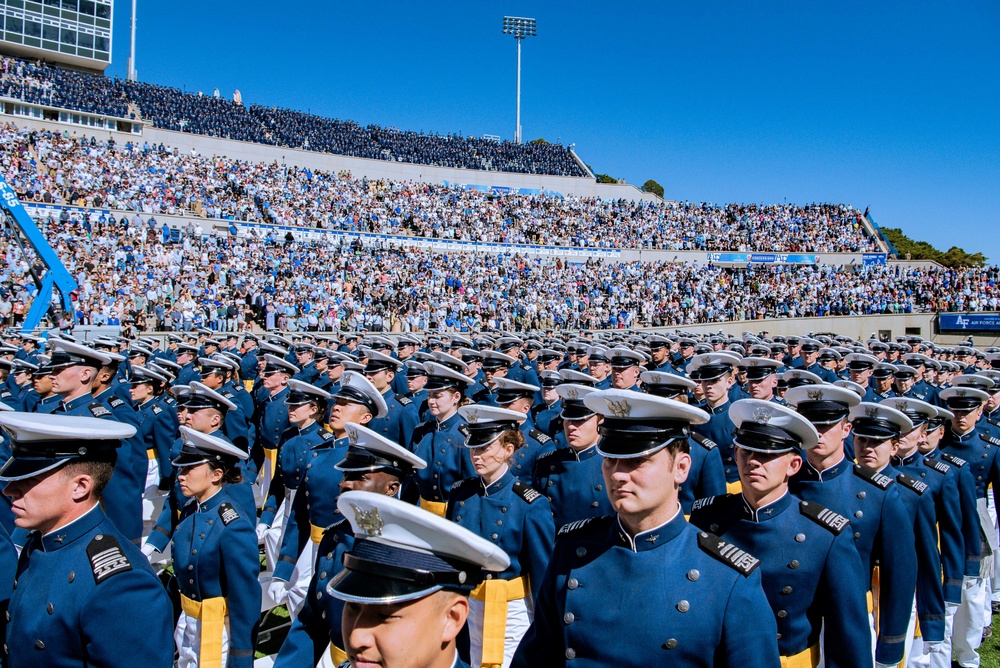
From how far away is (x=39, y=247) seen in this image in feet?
58.0

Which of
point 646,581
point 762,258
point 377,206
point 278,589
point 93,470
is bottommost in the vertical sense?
point 278,589

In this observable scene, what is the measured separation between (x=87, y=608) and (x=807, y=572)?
9.15 ft

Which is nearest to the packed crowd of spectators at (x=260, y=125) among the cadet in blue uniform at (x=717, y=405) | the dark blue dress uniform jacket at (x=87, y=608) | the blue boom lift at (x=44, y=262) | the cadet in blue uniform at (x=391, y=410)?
the blue boom lift at (x=44, y=262)

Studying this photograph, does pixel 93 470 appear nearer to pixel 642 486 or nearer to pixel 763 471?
pixel 642 486

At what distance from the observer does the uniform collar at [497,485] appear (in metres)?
4.12

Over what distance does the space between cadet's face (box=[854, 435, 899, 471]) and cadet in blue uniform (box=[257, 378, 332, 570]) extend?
3.74 m

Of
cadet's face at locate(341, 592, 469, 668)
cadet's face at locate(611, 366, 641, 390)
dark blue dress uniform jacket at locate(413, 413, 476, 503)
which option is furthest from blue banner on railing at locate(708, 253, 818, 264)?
cadet's face at locate(341, 592, 469, 668)

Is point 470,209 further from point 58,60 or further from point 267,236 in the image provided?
point 58,60

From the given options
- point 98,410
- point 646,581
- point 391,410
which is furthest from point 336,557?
point 391,410

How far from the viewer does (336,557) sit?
309 cm

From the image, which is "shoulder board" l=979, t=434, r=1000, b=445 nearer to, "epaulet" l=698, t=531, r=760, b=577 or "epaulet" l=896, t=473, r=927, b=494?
"epaulet" l=896, t=473, r=927, b=494

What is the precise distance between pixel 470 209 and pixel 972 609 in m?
35.5

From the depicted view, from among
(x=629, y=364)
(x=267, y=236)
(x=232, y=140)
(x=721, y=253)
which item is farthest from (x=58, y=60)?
(x=629, y=364)

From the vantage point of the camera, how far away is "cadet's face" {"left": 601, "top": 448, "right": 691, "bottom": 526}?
238cm
